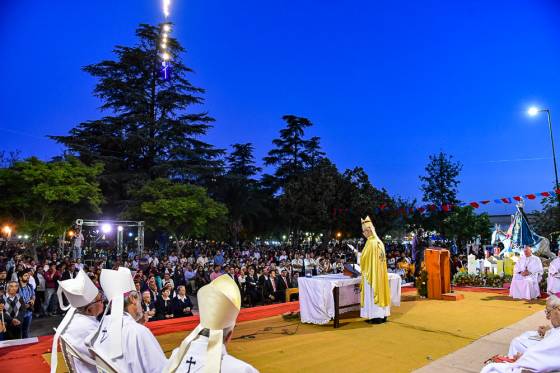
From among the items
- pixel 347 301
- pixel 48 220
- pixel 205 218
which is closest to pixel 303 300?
pixel 347 301

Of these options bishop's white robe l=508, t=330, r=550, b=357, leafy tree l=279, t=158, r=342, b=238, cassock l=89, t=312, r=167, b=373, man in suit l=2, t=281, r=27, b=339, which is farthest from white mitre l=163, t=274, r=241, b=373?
leafy tree l=279, t=158, r=342, b=238

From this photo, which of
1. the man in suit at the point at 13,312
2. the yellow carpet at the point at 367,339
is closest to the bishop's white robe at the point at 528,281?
the yellow carpet at the point at 367,339

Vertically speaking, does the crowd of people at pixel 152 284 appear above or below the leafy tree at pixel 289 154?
below

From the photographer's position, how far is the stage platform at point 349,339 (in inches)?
222

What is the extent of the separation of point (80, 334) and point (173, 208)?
1953 centimetres

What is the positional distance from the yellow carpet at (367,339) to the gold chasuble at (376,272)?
53cm

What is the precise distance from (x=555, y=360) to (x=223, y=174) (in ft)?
98.3

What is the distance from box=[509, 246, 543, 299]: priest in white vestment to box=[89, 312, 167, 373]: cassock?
11.4 metres

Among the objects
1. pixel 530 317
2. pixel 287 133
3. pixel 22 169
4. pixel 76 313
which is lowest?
pixel 530 317

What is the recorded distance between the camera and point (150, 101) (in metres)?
30.8

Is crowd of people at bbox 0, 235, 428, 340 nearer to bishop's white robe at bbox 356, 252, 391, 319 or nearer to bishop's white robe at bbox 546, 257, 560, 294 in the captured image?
bishop's white robe at bbox 356, 252, 391, 319

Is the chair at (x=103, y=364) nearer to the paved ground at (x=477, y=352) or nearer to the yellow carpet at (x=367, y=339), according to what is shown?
the yellow carpet at (x=367, y=339)

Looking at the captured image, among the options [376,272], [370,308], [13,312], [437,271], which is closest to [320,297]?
[370,308]

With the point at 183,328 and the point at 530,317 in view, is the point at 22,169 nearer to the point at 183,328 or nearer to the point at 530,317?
the point at 183,328
